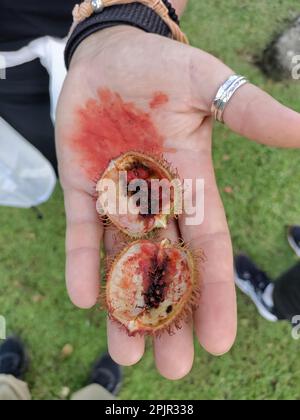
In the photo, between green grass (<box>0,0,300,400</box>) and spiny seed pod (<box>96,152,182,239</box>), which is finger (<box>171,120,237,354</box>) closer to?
spiny seed pod (<box>96,152,182,239</box>)

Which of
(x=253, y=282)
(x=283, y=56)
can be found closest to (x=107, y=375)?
(x=253, y=282)

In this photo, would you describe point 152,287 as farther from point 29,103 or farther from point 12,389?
point 29,103

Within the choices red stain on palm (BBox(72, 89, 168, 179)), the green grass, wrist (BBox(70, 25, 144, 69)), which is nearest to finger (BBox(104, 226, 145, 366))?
red stain on palm (BBox(72, 89, 168, 179))

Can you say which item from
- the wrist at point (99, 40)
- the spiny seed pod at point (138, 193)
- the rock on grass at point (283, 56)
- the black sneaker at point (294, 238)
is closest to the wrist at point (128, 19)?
the wrist at point (99, 40)

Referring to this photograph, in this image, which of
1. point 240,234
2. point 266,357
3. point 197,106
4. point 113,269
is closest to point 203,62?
point 197,106

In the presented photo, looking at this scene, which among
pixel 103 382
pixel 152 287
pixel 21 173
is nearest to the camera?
pixel 152 287

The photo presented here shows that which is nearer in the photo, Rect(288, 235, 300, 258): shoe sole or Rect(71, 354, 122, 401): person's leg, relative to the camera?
Rect(71, 354, 122, 401): person's leg
